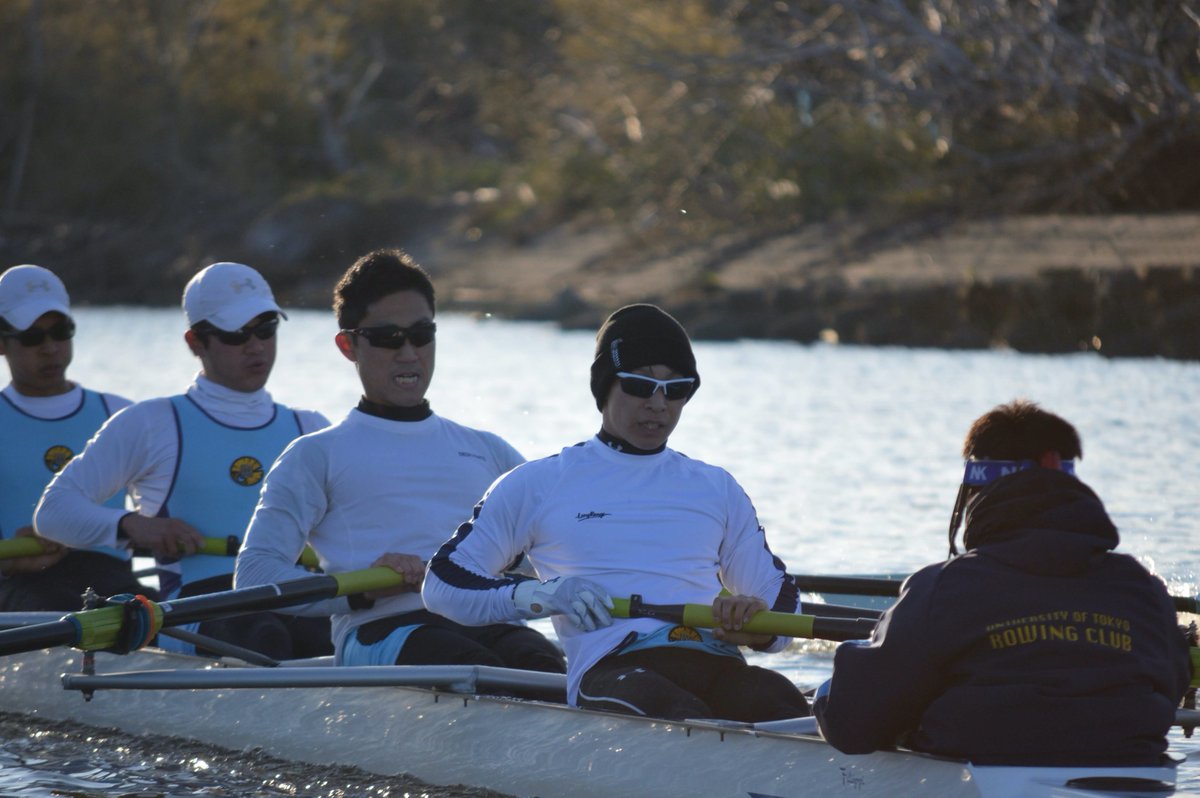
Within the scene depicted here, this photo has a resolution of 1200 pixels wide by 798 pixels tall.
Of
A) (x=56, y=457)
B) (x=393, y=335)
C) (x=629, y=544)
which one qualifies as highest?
(x=393, y=335)

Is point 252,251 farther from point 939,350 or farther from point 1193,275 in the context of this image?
point 1193,275

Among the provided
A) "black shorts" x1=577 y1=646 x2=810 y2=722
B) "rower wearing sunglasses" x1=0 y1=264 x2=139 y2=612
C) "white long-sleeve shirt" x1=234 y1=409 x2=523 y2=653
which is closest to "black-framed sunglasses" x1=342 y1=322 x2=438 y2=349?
"white long-sleeve shirt" x1=234 y1=409 x2=523 y2=653

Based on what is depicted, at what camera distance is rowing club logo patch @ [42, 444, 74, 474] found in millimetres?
6887

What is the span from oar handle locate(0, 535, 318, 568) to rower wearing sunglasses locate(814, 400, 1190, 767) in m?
2.80

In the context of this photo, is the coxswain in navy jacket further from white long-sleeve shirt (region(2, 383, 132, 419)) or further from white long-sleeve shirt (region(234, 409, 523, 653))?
white long-sleeve shirt (region(2, 383, 132, 419))

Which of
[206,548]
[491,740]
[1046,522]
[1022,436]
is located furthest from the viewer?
[206,548]

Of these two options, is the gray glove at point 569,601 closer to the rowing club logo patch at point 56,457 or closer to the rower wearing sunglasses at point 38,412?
the rower wearing sunglasses at point 38,412

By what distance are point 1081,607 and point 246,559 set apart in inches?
106

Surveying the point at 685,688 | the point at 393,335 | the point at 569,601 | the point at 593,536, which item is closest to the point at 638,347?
the point at 593,536

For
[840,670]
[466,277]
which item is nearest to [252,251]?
[466,277]

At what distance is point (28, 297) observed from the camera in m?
6.87

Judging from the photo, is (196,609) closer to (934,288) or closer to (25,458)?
(25,458)

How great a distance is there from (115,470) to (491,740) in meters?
1.88

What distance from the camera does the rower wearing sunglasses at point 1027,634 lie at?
11.5 ft
